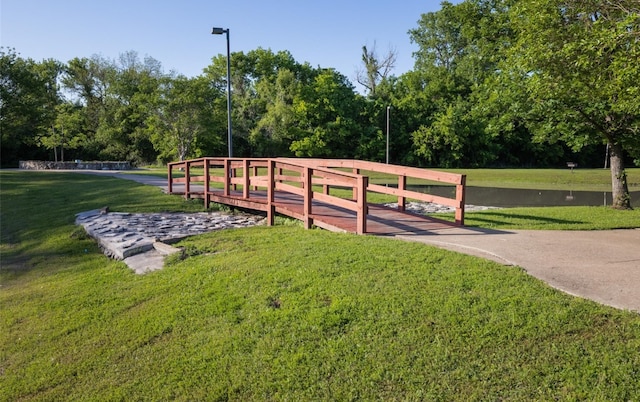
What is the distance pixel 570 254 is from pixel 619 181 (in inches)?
319

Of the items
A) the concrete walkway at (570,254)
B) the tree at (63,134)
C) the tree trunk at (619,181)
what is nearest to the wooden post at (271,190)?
the concrete walkway at (570,254)

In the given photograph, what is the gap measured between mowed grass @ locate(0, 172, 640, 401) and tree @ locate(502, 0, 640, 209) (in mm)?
4203

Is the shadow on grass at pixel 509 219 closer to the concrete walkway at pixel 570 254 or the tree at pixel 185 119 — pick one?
the concrete walkway at pixel 570 254

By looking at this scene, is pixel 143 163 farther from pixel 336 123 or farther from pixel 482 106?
pixel 482 106

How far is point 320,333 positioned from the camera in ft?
13.3

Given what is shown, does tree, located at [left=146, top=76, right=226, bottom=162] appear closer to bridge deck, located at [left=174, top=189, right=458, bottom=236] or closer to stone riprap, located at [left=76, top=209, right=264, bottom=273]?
stone riprap, located at [left=76, top=209, right=264, bottom=273]

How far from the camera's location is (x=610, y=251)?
5.97 metres

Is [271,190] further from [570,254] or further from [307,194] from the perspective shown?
[570,254]

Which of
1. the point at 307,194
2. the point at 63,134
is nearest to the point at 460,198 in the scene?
the point at 307,194

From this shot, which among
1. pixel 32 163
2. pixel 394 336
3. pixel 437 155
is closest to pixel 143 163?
pixel 32 163

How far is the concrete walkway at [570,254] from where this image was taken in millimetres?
4418

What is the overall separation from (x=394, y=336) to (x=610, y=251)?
3806 millimetres

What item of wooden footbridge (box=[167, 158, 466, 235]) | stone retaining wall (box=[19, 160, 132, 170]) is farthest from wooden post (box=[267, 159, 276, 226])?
stone retaining wall (box=[19, 160, 132, 170])

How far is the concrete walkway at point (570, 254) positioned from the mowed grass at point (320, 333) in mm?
321
